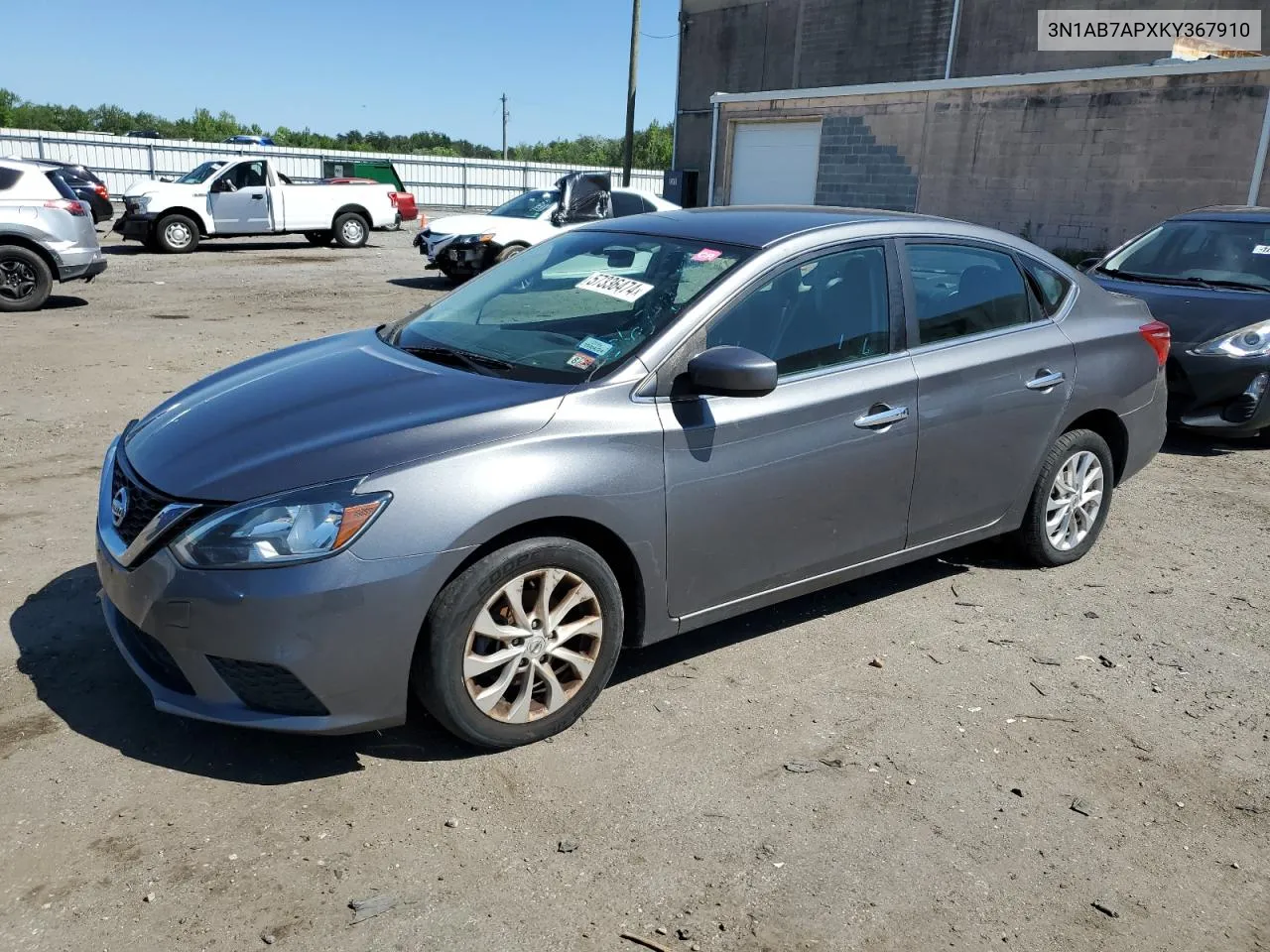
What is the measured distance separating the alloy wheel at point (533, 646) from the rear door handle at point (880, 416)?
4.28 ft

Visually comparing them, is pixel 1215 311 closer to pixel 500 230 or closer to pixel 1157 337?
pixel 1157 337

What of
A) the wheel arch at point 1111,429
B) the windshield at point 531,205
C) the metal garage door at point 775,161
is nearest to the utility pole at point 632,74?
the metal garage door at point 775,161

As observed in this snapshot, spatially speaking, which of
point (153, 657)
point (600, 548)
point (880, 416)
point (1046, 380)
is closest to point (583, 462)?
point (600, 548)

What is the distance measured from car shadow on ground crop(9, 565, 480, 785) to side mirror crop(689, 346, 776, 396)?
143 centimetres

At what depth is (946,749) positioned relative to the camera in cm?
348

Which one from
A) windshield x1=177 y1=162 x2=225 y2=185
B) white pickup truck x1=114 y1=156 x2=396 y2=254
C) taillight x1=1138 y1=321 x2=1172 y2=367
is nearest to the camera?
taillight x1=1138 y1=321 x2=1172 y2=367

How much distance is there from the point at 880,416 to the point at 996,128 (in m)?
A: 17.1

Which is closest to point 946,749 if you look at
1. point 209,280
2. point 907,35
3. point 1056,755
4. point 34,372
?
point 1056,755

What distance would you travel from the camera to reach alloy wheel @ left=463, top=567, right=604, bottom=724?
3160mm

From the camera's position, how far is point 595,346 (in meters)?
3.65

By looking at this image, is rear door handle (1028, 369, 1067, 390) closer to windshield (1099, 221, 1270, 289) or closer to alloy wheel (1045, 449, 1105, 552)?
alloy wheel (1045, 449, 1105, 552)

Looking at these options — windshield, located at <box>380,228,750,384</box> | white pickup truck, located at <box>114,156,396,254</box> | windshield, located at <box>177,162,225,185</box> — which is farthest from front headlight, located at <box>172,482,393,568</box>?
windshield, located at <box>177,162,225,185</box>

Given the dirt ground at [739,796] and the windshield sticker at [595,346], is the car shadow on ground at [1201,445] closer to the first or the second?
the dirt ground at [739,796]

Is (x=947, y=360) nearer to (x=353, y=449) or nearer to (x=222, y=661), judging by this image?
(x=353, y=449)
